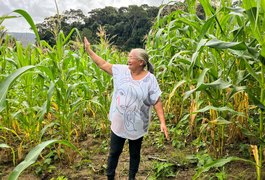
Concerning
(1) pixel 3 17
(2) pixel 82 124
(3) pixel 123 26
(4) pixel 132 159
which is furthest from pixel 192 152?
(3) pixel 123 26

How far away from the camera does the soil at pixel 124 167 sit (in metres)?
2.78

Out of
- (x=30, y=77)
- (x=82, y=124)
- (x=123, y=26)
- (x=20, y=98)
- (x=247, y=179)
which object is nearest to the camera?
(x=247, y=179)

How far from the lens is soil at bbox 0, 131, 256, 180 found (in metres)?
2.78

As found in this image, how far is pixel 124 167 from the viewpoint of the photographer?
314 centimetres

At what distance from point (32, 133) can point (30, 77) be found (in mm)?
580

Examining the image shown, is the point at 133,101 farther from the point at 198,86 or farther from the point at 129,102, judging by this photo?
the point at 198,86

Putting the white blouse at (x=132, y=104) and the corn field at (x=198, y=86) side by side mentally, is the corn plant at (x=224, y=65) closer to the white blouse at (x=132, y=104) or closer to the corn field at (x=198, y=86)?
the corn field at (x=198, y=86)

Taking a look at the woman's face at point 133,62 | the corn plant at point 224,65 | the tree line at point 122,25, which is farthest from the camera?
the tree line at point 122,25

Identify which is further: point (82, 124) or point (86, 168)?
point (82, 124)

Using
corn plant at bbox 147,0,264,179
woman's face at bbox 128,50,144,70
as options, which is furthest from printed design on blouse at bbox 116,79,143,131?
corn plant at bbox 147,0,264,179

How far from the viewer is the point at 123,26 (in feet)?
74.0

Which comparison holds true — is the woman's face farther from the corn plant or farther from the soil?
the soil

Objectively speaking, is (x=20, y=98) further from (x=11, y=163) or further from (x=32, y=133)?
(x=11, y=163)

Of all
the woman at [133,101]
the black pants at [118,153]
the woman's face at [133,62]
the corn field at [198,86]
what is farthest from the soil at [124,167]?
the woman's face at [133,62]
